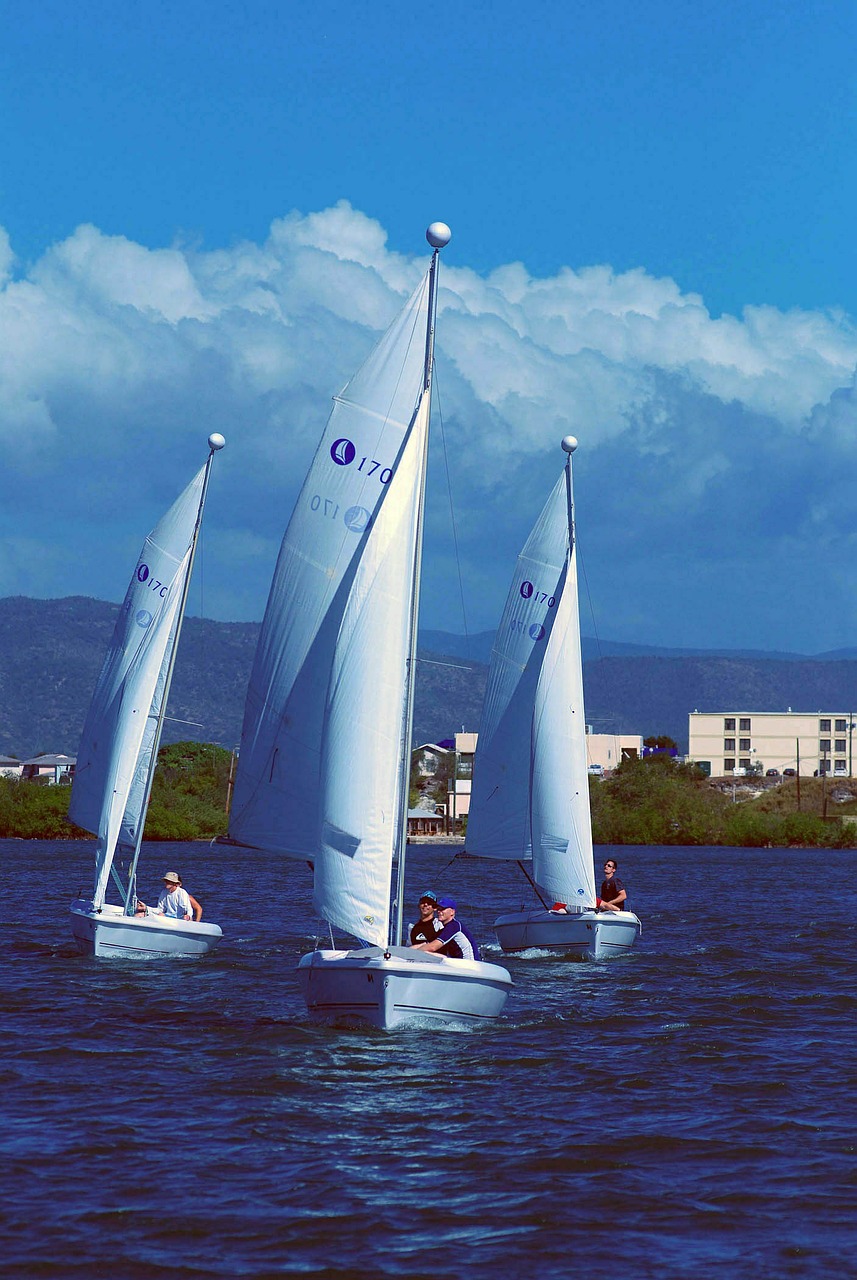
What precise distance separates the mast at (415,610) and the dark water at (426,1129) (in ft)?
6.20

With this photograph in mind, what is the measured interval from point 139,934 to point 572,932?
864 centimetres

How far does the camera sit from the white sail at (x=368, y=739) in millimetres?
20062

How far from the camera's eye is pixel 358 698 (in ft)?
66.8

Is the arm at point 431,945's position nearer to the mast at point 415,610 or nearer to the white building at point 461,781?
the mast at point 415,610

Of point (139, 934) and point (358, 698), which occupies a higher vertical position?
point (358, 698)

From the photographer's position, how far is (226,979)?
2838 cm

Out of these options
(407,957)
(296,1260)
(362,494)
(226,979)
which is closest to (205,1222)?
(296,1260)

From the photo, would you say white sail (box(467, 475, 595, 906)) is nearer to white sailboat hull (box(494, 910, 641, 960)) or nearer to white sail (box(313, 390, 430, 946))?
white sailboat hull (box(494, 910, 641, 960))

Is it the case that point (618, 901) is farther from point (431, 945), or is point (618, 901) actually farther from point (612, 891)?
point (431, 945)

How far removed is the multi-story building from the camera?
174m

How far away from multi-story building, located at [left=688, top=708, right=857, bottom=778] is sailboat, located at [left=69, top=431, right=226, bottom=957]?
477 feet

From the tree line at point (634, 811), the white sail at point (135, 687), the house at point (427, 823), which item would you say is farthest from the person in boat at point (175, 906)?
the house at point (427, 823)

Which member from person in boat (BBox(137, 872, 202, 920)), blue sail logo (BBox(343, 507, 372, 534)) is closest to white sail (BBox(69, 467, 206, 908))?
person in boat (BBox(137, 872, 202, 920))

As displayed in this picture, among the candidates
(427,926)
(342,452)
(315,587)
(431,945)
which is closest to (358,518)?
(342,452)
